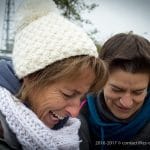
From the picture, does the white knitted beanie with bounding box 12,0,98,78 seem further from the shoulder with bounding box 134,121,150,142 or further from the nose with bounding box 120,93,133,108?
the shoulder with bounding box 134,121,150,142

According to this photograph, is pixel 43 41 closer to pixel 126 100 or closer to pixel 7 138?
pixel 7 138

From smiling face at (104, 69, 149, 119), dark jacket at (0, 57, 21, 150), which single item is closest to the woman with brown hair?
smiling face at (104, 69, 149, 119)

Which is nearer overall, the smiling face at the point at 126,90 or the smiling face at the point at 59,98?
the smiling face at the point at 59,98

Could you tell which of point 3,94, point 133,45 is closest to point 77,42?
point 3,94

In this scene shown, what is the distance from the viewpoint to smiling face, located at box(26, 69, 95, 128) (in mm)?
1858

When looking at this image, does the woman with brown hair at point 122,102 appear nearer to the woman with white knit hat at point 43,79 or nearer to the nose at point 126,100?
the nose at point 126,100

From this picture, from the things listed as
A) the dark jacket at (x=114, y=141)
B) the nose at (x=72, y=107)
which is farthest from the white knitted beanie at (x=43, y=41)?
the dark jacket at (x=114, y=141)

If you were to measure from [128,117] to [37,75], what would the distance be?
47.9 inches

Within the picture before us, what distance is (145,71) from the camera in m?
2.81

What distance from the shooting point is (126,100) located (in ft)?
9.20

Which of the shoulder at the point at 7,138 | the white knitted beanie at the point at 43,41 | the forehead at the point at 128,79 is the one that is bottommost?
the forehead at the point at 128,79

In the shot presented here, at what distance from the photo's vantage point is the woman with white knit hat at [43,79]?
1809 millimetres

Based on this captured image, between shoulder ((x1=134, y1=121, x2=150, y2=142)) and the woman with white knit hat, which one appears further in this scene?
shoulder ((x1=134, y1=121, x2=150, y2=142))

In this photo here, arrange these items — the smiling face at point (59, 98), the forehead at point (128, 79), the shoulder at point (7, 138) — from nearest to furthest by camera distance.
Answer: the shoulder at point (7, 138), the smiling face at point (59, 98), the forehead at point (128, 79)
